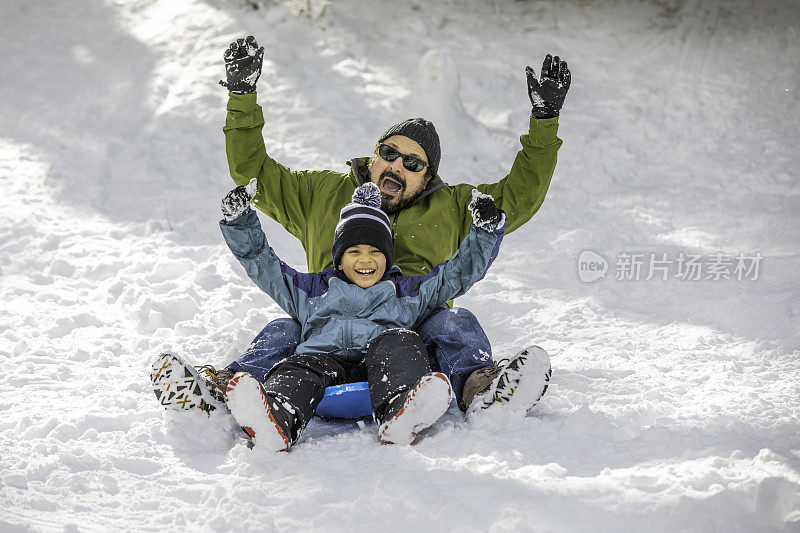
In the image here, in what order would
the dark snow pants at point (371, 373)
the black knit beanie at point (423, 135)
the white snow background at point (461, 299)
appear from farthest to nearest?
the black knit beanie at point (423, 135) → the dark snow pants at point (371, 373) → the white snow background at point (461, 299)

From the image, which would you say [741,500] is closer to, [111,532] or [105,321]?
[111,532]

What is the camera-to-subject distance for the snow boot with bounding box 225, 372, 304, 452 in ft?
7.55

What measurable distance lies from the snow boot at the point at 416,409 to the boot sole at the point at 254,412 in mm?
328

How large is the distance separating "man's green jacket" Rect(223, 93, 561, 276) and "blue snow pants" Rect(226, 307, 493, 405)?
0.43 m

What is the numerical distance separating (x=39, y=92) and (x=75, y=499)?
5435 millimetres

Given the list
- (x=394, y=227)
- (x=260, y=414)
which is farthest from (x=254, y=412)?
(x=394, y=227)

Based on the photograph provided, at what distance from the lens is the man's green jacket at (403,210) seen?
3.41 m

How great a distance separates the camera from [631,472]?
217 cm

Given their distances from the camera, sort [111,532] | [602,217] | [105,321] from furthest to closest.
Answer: [602,217] → [105,321] → [111,532]

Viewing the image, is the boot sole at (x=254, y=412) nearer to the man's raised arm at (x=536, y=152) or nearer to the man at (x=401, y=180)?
the man at (x=401, y=180)

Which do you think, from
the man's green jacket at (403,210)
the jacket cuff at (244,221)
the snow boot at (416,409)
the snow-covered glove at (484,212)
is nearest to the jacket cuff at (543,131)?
the man's green jacket at (403,210)

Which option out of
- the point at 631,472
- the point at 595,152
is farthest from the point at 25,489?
the point at 595,152

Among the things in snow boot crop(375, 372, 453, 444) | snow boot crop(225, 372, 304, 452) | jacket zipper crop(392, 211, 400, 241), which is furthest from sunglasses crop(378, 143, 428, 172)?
snow boot crop(225, 372, 304, 452)

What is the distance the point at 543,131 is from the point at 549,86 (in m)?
0.20
